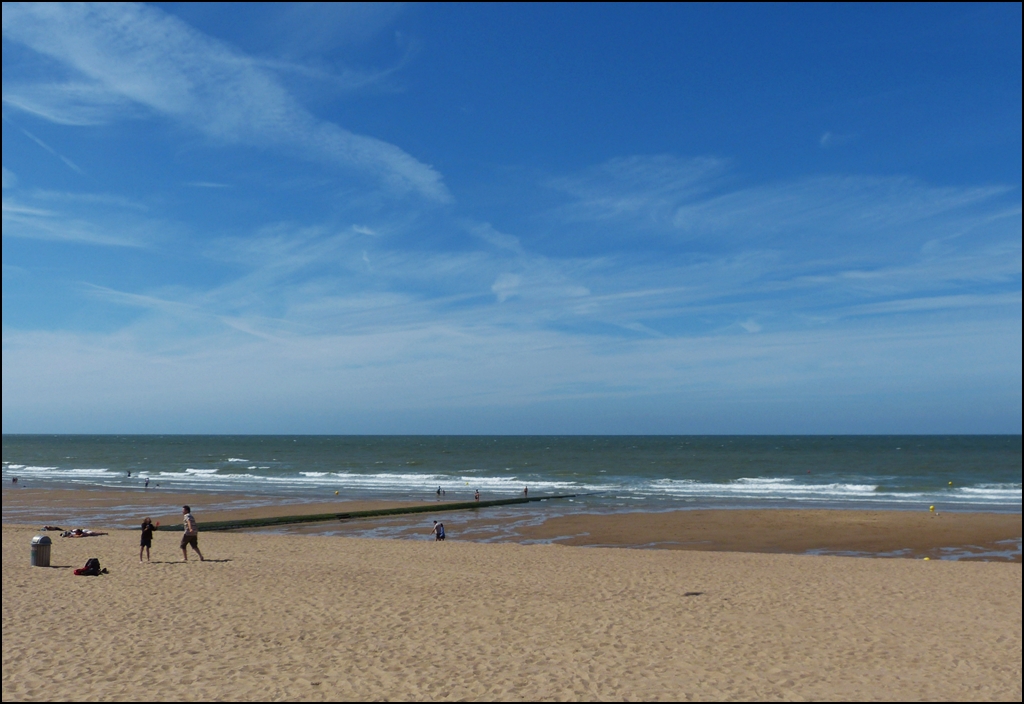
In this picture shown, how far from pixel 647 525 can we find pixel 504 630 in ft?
70.0

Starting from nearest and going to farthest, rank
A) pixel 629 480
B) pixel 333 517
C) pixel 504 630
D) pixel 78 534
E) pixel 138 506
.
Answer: pixel 504 630 → pixel 78 534 → pixel 333 517 → pixel 138 506 → pixel 629 480

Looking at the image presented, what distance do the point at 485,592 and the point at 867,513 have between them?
97.4ft

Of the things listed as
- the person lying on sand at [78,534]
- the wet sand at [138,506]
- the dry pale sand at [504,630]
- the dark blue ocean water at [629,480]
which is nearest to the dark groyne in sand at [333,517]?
the wet sand at [138,506]

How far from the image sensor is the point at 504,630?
1314 cm

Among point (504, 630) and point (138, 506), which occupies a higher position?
point (504, 630)

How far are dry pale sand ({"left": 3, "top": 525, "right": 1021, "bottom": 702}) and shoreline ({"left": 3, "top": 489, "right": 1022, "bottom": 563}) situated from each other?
625 centimetres

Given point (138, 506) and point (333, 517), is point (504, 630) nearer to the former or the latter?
point (333, 517)

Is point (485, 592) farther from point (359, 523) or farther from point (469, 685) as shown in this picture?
point (359, 523)

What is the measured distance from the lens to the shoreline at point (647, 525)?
89.6 ft

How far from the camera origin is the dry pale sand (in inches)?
403

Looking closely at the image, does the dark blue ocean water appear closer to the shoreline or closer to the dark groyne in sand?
the shoreline

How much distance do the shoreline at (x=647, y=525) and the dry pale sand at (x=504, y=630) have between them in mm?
6253

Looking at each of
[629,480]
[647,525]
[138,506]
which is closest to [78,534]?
[138,506]

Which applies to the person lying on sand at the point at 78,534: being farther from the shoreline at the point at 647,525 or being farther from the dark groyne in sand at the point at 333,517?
the shoreline at the point at 647,525
